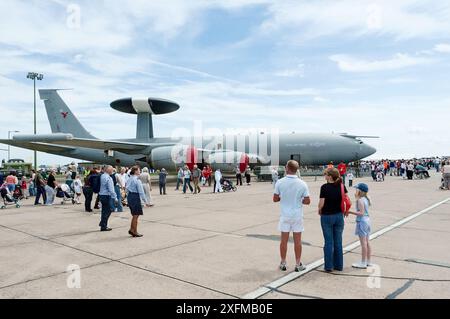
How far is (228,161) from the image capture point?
1006 inches

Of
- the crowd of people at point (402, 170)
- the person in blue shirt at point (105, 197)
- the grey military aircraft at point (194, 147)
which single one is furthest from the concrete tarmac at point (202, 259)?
the grey military aircraft at point (194, 147)

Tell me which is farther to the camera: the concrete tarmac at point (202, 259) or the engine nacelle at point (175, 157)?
the engine nacelle at point (175, 157)

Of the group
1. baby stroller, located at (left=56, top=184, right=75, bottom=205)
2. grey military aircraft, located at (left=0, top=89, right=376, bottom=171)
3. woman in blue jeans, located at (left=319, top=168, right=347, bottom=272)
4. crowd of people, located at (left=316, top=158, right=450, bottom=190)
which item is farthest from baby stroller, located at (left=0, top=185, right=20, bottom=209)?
woman in blue jeans, located at (left=319, top=168, right=347, bottom=272)

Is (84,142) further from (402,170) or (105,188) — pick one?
(402,170)

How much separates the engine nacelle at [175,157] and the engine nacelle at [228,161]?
155 cm

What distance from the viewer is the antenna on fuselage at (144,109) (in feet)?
106

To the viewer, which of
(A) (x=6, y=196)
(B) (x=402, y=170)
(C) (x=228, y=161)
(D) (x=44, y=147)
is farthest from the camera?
(B) (x=402, y=170)

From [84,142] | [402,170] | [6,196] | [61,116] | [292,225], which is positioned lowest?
[6,196]

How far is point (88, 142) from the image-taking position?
2559 cm

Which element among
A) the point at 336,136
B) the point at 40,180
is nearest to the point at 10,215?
the point at 40,180

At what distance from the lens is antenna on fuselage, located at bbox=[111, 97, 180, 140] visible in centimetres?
3225

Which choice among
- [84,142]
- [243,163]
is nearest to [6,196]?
[84,142]

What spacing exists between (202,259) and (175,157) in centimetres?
2057

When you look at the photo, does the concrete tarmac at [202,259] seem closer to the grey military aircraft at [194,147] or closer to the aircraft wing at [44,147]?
the grey military aircraft at [194,147]
